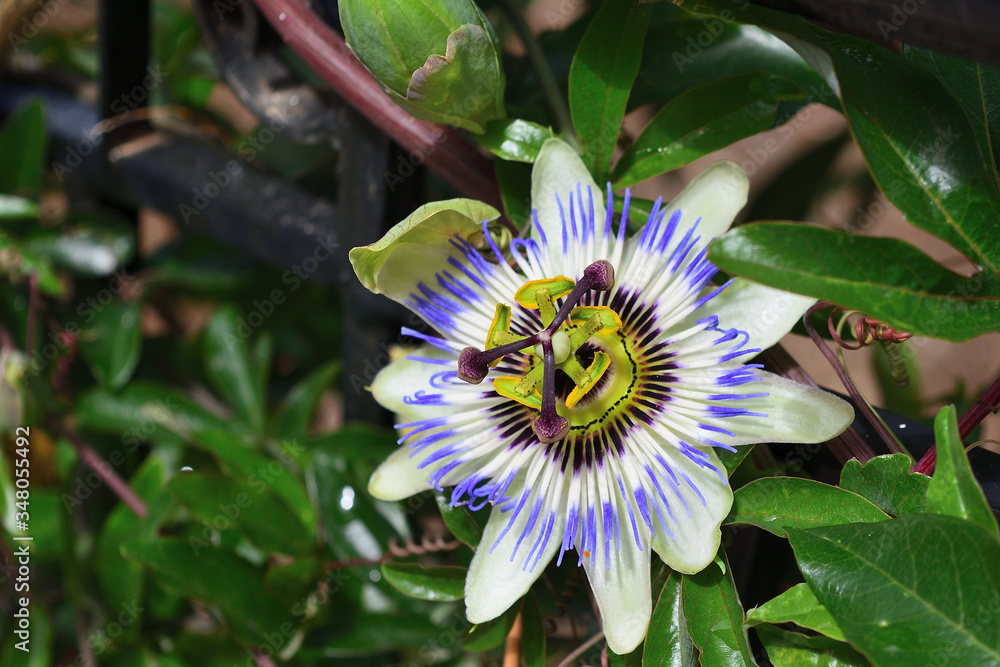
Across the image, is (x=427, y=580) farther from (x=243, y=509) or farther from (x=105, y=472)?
(x=105, y=472)

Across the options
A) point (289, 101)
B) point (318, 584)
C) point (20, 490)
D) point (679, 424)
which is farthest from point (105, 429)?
point (679, 424)

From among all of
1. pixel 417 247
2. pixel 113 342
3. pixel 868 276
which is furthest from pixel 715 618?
pixel 113 342

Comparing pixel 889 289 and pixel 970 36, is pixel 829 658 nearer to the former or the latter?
pixel 889 289

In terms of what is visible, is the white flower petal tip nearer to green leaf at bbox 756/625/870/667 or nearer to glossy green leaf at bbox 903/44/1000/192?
green leaf at bbox 756/625/870/667

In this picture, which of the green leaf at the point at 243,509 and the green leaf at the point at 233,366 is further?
the green leaf at the point at 233,366

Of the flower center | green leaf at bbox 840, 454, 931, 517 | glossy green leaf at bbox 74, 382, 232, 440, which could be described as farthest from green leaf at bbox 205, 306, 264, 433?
green leaf at bbox 840, 454, 931, 517

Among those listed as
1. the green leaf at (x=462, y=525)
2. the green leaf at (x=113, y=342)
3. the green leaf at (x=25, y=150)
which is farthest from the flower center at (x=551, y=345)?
the green leaf at (x=25, y=150)

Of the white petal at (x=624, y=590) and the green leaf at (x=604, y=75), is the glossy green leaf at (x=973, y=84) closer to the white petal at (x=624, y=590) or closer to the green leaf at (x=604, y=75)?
the green leaf at (x=604, y=75)
